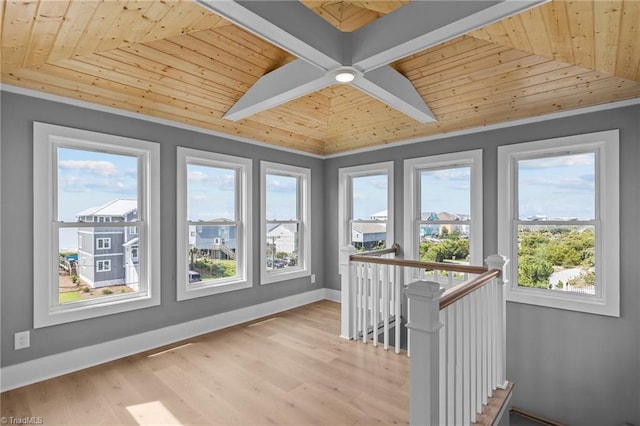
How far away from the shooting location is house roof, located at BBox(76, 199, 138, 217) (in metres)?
3.07

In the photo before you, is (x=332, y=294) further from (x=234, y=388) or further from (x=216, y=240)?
(x=234, y=388)

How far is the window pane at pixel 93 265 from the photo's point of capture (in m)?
2.93

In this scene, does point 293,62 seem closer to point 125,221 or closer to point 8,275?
point 125,221

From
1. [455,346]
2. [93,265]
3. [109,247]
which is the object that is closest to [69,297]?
[93,265]

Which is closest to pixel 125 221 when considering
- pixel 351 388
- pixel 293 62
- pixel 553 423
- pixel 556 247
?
pixel 293 62

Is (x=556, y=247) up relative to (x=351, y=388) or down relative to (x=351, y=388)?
up

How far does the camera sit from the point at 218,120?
3.72 metres

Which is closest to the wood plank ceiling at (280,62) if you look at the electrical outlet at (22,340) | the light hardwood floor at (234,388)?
the electrical outlet at (22,340)

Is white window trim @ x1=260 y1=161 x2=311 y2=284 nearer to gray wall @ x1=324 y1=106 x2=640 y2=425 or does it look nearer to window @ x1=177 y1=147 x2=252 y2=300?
window @ x1=177 y1=147 x2=252 y2=300

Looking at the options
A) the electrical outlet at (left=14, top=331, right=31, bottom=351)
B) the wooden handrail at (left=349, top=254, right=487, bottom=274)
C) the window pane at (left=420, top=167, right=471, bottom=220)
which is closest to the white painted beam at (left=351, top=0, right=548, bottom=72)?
the wooden handrail at (left=349, top=254, right=487, bottom=274)

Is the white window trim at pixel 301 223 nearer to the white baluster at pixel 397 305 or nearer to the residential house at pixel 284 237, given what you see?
the residential house at pixel 284 237

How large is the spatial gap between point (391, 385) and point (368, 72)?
2.62 m

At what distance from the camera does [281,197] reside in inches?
194

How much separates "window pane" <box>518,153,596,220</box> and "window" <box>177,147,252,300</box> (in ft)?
11.1
